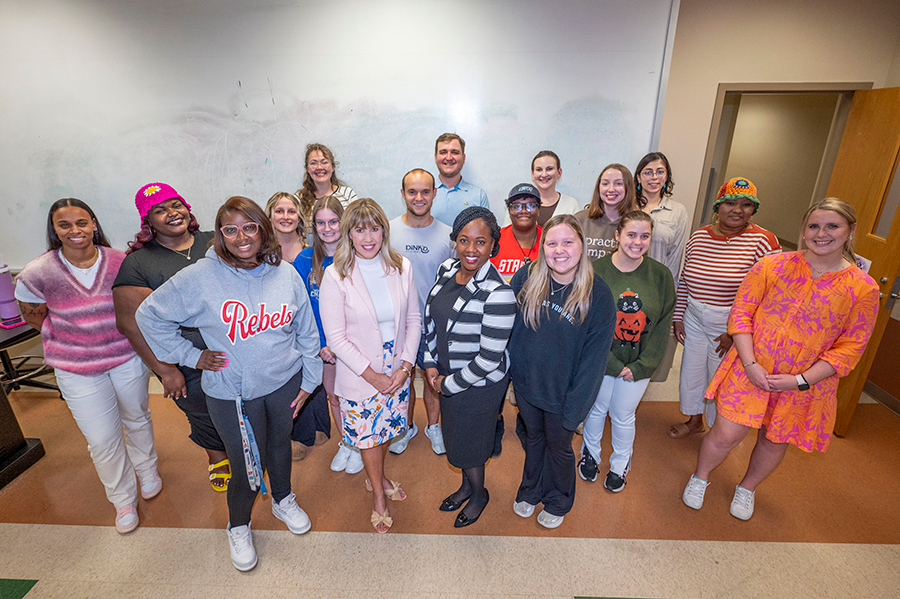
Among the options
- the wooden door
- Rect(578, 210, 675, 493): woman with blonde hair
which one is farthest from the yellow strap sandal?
the wooden door

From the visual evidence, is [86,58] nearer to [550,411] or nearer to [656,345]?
[550,411]

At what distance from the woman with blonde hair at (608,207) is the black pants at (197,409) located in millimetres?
2255

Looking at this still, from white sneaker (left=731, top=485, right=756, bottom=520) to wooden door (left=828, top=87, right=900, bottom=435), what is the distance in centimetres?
121

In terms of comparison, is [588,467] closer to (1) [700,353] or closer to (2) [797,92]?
(1) [700,353]

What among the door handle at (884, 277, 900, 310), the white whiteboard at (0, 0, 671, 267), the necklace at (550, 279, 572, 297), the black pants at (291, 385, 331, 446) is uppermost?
the white whiteboard at (0, 0, 671, 267)

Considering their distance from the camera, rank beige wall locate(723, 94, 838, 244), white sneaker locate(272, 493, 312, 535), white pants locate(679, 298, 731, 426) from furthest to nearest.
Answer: beige wall locate(723, 94, 838, 244) < white pants locate(679, 298, 731, 426) < white sneaker locate(272, 493, 312, 535)

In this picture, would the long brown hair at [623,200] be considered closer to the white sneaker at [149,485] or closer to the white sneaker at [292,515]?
the white sneaker at [292,515]

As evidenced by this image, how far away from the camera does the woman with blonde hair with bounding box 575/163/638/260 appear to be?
7.98ft

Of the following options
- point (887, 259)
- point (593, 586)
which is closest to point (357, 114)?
point (593, 586)

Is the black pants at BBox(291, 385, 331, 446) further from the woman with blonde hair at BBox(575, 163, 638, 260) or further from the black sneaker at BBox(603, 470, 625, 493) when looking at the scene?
the woman with blonde hair at BBox(575, 163, 638, 260)

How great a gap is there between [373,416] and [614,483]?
58.5 inches

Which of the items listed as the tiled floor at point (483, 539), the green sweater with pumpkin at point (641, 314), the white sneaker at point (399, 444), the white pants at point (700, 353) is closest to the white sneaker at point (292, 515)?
the tiled floor at point (483, 539)

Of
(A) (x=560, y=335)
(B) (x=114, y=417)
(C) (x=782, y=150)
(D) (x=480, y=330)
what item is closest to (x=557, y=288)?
(A) (x=560, y=335)

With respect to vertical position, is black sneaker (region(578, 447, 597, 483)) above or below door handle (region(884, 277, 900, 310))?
below
